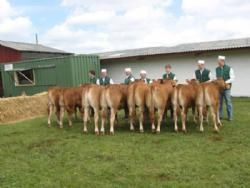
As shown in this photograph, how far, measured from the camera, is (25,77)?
2538 centimetres

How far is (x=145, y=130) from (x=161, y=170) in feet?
13.2

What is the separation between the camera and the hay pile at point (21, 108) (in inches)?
584

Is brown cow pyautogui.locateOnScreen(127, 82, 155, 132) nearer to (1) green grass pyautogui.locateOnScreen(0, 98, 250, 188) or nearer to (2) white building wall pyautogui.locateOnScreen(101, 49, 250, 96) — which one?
(1) green grass pyautogui.locateOnScreen(0, 98, 250, 188)

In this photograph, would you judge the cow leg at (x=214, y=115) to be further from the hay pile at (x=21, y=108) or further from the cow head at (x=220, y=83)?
the hay pile at (x=21, y=108)

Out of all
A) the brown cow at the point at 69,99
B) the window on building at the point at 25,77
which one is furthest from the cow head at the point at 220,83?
the window on building at the point at 25,77

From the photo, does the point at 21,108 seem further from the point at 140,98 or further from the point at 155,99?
the point at 155,99

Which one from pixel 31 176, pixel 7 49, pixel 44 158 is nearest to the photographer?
pixel 31 176

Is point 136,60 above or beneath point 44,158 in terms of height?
above

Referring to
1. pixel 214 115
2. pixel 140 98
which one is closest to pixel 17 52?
pixel 140 98

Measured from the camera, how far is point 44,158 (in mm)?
7855

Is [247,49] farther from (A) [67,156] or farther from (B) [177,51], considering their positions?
(A) [67,156]

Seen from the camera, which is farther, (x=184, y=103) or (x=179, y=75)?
(x=179, y=75)

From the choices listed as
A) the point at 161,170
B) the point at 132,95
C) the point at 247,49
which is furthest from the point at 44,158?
the point at 247,49

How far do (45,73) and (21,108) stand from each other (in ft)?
28.0
